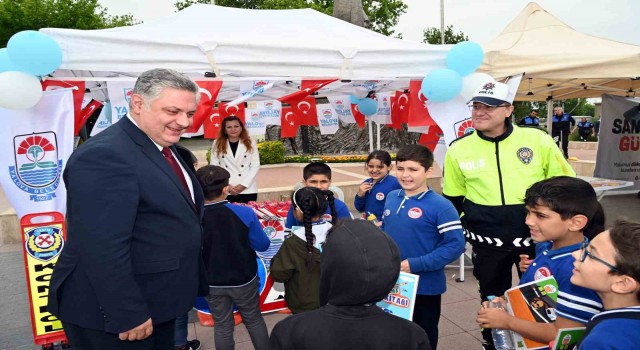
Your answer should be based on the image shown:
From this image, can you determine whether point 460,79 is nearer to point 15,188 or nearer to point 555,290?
point 555,290

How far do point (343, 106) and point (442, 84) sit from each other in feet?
11.9

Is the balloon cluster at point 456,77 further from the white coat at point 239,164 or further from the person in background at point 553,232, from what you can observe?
the white coat at point 239,164

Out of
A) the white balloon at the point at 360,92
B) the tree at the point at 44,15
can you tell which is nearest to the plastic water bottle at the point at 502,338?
the white balloon at the point at 360,92

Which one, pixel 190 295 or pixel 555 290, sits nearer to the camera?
pixel 555 290

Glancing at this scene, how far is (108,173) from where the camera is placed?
1.65m

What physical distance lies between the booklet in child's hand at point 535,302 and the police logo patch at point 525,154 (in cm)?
104

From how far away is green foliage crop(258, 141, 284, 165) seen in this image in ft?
52.5

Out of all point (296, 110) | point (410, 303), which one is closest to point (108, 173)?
point (410, 303)

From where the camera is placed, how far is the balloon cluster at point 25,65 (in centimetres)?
289

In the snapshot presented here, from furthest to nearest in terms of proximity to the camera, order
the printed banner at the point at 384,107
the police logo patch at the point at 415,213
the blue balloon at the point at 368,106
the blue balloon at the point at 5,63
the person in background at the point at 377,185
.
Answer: the printed banner at the point at 384,107 → the blue balloon at the point at 368,106 → the person in background at the point at 377,185 → the blue balloon at the point at 5,63 → the police logo patch at the point at 415,213

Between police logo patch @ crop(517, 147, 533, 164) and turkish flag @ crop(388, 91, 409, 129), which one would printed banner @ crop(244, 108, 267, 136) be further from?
police logo patch @ crop(517, 147, 533, 164)

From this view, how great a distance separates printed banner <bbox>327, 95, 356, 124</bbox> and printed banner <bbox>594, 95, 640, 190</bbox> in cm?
454

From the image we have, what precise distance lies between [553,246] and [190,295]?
1.71 metres

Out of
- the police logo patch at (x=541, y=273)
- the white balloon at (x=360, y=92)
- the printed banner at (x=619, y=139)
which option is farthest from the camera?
the printed banner at (x=619, y=139)
